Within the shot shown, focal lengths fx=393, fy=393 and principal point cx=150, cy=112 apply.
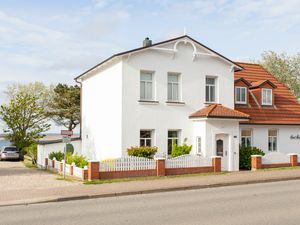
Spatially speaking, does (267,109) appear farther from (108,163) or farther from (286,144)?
(108,163)

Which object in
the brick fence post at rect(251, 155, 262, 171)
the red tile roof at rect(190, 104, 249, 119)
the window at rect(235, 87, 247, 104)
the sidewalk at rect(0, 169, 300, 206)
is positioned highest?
the window at rect(235, 87, 247, 104)

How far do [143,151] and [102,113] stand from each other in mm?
5257

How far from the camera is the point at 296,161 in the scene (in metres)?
25.0

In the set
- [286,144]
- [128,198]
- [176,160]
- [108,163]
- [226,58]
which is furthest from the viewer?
[286,144]

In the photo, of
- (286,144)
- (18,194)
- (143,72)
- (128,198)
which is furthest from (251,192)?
(286,144)

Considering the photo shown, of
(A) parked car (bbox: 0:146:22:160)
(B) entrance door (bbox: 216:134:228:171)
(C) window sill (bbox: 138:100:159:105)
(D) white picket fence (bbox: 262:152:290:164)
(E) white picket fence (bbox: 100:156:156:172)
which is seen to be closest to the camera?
(E) white picket fence (bbox: 100:156:156:172)

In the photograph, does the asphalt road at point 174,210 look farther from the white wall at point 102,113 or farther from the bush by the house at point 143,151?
the white wall at point 102,113

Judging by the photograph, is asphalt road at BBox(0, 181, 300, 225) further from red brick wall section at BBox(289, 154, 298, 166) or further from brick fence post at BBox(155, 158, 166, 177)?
red brick wall section at BBox(289, 154, 298, 166)

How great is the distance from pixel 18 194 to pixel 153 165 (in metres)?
7.38

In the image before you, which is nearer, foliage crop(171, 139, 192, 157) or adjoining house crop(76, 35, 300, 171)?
adjoining house crop(76, 35, 300, 171)

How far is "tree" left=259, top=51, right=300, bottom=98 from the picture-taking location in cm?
5181

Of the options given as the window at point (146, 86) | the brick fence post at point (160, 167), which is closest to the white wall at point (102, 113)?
the window at point (146, 86)

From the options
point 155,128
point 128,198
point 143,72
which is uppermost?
point 143,72

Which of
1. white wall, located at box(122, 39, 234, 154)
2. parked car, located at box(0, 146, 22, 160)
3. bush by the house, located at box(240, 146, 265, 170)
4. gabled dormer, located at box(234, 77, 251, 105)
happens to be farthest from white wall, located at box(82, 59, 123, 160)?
parked car, located at box(0, 146, 22, 160)
